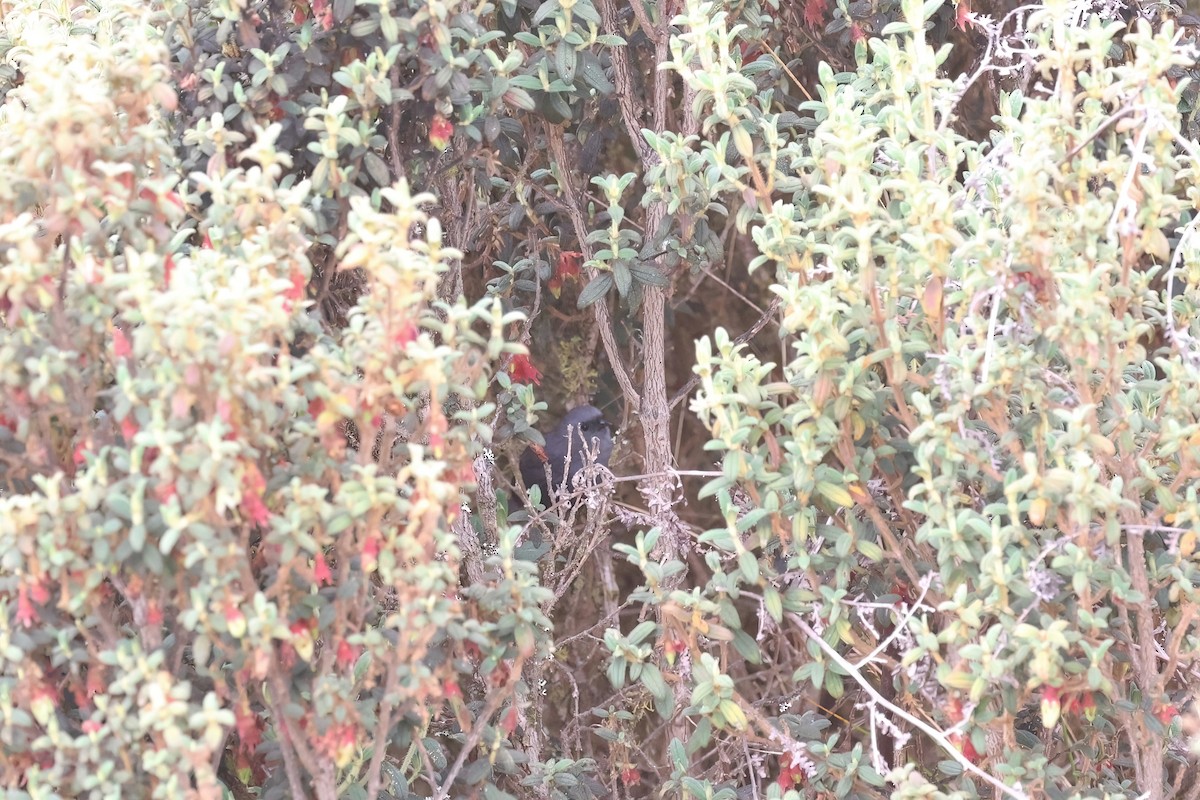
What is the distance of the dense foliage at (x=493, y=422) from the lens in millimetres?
2053

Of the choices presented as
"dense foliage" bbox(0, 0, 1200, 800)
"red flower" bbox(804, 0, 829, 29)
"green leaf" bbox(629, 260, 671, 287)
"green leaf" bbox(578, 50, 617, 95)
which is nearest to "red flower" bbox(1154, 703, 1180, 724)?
"dense foliage" bbox(0, 0, 1200, 800)

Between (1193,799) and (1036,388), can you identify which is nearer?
(1036,388)

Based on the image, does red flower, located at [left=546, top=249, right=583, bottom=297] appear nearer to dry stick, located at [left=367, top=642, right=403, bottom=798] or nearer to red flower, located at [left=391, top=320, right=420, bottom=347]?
red flower, located at [left=391, top=320, right=420, bottom=347]

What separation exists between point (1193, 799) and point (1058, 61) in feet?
5.28

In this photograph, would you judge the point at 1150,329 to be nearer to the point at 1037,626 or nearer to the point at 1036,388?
the point at 1036,388

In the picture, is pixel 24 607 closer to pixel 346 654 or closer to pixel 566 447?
pixel 346 654

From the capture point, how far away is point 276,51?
8.64 feet

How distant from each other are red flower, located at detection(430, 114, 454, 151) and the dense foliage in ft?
0.03

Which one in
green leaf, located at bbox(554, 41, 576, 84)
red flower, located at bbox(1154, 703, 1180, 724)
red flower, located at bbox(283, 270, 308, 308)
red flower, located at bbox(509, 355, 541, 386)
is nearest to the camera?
red flower, located at bbox(283, 270, 308, 308)

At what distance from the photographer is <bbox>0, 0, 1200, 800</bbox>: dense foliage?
2.05m

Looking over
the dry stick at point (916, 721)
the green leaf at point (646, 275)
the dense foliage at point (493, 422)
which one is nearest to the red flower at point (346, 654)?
the dense foliage at point (493, 422)

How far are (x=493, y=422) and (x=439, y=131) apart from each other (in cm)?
80

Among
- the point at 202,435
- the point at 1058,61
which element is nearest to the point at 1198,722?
the point at 1058,61

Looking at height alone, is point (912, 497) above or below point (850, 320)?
below
